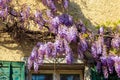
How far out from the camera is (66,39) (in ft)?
25.5

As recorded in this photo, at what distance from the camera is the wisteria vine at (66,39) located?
773 cm

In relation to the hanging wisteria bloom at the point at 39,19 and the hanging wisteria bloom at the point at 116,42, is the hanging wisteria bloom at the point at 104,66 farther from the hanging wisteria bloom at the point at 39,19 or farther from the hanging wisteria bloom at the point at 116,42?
the hanging wisteria bloom at the point at 39,19

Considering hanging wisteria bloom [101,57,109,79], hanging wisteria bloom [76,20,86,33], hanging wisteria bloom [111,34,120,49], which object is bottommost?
hanging wisteria bloom [101,57,109,79]

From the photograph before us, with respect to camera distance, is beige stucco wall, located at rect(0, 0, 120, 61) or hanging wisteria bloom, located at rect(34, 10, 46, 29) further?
beige stucco wall, located at rect(0, 0, 120, 61)

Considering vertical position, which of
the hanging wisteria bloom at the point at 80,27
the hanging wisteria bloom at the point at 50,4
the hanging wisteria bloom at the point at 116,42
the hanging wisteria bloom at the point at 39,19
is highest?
the hanging wisteria bloom at the point at 50,4

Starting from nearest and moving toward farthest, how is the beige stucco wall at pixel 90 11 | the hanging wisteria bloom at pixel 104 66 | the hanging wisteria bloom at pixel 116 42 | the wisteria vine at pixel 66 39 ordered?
the wisteria vine at pixel 66 39 → the hanging wisteria bloom at pixel 104 66 → the hanging wisteria bloom at pixel 116 42 → the beige stucco wall at pixel 90 11

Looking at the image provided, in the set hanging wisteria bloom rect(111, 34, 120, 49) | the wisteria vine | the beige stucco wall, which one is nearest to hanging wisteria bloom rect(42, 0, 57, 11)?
the wisteria vine

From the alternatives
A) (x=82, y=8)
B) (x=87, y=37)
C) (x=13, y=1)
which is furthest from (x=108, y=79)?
(x=13, y=1)

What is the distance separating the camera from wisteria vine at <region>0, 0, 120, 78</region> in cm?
773

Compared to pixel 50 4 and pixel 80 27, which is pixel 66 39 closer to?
pixel 80 27

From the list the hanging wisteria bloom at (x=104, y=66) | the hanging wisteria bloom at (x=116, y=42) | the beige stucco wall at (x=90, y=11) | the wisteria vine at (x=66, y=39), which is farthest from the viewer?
the beige stucco wall at (x=90, y=11)

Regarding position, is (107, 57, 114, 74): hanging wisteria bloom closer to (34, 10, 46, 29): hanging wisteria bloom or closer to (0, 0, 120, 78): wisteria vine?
(0, 0, 120, 78): wisteria vine

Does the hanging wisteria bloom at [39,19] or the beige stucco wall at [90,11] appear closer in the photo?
the hanging wisteria bloom at [39,19]

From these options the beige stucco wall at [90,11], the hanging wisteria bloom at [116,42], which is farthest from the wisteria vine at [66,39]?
the beige stucco wall at [90,11]
